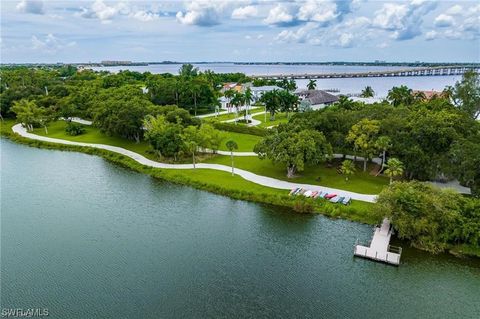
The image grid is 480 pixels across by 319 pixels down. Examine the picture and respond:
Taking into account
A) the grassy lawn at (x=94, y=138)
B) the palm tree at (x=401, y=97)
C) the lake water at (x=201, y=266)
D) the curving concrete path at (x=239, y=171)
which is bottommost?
the lake water at (x=201, y=266)

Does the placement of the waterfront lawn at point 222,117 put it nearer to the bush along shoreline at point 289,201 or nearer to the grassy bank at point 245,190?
the grassy bank at point 245,190

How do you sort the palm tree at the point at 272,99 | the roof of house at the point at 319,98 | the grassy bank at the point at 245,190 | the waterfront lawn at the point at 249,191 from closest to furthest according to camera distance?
the waterfront lawn at the point at 249,191 → the grassy bank at the point at 245,190 → the palm tree at the point at 272,99 → the roof of house at the point at 319,98

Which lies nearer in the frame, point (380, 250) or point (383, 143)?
point (380, 250)

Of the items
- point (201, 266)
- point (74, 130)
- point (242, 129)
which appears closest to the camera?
point (201, 266)

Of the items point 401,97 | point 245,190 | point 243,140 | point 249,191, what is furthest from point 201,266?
point 401,97

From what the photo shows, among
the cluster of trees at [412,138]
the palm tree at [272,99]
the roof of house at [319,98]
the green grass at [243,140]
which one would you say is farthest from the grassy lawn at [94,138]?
the roof of house at [319,98]

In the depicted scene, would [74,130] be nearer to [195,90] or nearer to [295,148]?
[195,90]

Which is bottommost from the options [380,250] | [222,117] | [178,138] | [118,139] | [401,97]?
[380,250]
